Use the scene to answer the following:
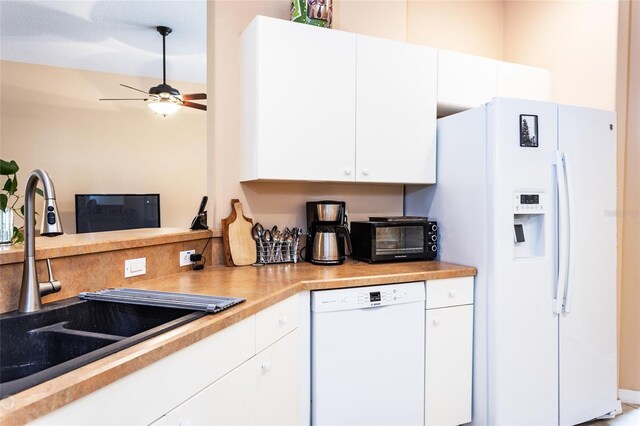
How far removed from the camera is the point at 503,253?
2080 millimetres

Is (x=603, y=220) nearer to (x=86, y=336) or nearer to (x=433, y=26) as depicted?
(x=433, y=26)

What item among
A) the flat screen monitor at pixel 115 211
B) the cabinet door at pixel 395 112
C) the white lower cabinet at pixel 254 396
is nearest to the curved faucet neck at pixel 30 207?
the white lower cabinet at pixel 254 396

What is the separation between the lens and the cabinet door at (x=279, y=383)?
1.52 meters

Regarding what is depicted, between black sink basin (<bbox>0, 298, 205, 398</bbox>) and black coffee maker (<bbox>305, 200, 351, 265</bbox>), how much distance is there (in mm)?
1044

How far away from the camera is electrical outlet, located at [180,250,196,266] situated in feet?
6.78

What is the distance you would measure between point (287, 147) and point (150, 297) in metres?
1.00

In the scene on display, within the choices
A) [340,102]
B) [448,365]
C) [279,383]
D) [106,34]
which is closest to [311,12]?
[340,102]

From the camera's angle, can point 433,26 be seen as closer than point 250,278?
No

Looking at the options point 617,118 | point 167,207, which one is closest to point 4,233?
point 617,118

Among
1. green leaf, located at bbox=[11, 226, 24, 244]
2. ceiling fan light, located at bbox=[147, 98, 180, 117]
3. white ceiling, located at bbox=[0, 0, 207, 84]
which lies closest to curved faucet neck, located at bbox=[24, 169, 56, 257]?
green leaf, located at bbox=[11, 226, 24, 244]

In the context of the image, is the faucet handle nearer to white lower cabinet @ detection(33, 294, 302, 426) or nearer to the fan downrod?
white lower cabinet @ detection(33, 294, 302, 426)

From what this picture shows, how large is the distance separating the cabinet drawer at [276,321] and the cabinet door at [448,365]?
0.74 meters

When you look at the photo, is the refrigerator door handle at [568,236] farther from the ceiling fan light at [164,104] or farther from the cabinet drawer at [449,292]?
the ceiling fan light at [164,104]

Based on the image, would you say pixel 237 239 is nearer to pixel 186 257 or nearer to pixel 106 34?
pixel 186 257
